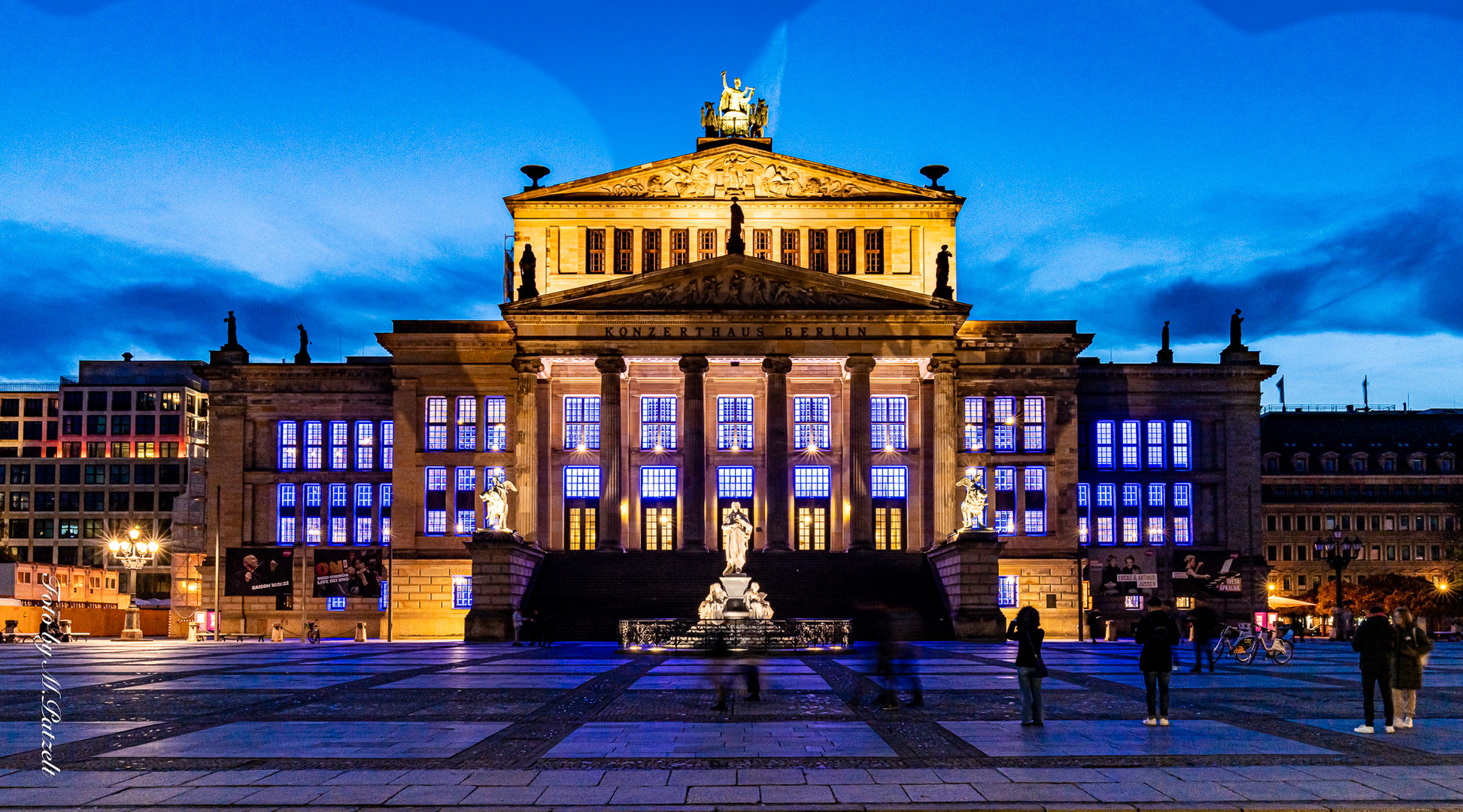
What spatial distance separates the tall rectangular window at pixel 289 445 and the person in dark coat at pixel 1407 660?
67458 millimetres

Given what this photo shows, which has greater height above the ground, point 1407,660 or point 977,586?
point 1407,660

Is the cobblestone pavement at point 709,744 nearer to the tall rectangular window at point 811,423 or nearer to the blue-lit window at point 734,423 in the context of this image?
the tall rectangular window at point 811,423

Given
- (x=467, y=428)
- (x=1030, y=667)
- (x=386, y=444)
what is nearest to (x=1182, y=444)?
(x=467, y=428)

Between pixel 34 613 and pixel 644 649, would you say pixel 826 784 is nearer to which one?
pixel 644 649

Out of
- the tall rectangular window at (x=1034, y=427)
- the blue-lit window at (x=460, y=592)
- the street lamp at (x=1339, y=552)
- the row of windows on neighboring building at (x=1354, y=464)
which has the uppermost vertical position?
the tall rectangular window at (x=1034, y=427)

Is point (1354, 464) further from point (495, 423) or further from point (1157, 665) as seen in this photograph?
point (1157, 665)

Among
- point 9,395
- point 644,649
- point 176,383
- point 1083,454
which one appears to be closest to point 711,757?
point 644,649

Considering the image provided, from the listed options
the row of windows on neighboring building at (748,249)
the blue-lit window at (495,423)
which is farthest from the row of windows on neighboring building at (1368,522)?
the blue-lit window at (495,423)

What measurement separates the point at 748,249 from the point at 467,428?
18.0m

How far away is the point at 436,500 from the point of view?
74.9m

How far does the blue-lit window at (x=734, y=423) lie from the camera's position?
244 ft

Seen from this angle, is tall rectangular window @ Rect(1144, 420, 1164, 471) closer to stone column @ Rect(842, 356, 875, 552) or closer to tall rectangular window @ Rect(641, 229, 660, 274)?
stone column @ Rect(842, 356, 875, 552)

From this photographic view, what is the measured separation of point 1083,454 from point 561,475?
2931 centimetres

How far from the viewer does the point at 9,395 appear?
496 feet
